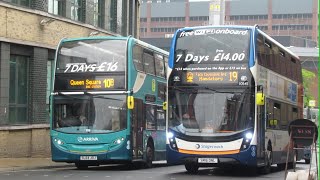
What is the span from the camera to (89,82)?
20219 millimetres

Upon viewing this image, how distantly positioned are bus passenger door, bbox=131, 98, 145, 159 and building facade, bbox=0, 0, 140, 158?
6.38m

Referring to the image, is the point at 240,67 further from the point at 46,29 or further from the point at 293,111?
the point at 46,29

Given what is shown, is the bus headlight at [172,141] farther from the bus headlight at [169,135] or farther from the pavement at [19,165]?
the pavement at [19,165]

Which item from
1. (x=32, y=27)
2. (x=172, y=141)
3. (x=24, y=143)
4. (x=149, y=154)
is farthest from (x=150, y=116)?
(x=32, y=27)

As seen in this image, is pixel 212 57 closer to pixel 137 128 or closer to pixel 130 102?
pixel 130 102

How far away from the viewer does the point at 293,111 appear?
23.8m

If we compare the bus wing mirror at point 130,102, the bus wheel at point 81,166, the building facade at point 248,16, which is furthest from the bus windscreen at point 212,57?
the building facade at point 248,16

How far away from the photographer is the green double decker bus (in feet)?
65.6

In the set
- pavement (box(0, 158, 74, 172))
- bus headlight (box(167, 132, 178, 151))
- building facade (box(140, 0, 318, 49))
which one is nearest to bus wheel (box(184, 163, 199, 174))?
bus headlight (box(167, 132, 178, 151))

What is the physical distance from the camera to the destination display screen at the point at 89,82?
A: 20.1 metres

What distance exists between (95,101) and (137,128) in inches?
70.7

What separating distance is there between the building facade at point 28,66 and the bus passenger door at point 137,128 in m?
6.38

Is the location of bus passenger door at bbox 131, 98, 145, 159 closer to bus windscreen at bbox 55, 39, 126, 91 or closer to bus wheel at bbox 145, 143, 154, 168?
bus wheel at bbox 145, 143, 154, 168

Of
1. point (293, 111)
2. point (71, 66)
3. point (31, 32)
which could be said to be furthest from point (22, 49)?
point (293, 111)
